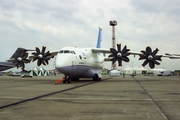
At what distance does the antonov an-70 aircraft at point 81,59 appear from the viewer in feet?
62.3

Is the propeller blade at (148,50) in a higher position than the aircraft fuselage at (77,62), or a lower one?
higher

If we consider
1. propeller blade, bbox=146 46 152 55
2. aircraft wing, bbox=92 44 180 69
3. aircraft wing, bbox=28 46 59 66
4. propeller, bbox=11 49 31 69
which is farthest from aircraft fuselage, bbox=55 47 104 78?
propeller, bbox=11 49 31 69

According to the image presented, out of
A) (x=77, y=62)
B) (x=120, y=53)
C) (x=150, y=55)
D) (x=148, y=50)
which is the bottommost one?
(x=77, y=62)

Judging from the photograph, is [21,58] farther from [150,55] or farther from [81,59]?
[150,55]

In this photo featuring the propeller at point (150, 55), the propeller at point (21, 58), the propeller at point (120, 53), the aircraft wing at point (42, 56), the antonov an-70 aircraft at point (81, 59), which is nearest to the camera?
the antonov an-70 aircraft at point (81, 59)

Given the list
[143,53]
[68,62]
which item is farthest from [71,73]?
[143,53]

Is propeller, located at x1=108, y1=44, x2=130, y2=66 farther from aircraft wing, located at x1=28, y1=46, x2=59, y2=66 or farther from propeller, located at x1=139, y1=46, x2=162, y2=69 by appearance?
aircraft wing, located at x1=28, y1=46, x2=59, y2=66

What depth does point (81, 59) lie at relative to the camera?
2134cm

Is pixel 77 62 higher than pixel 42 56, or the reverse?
pixel 42 56

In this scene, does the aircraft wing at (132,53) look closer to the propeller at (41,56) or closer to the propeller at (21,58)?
the propeller at (41,56)

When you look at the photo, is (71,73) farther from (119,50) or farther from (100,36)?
(100,36)

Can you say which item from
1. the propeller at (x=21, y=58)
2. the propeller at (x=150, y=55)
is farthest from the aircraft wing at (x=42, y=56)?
the propeller at (x=150, y=55)

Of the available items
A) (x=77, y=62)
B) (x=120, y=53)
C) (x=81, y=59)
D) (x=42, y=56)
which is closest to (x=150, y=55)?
(x=120, y=53)

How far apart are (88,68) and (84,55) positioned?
6.55 ft
